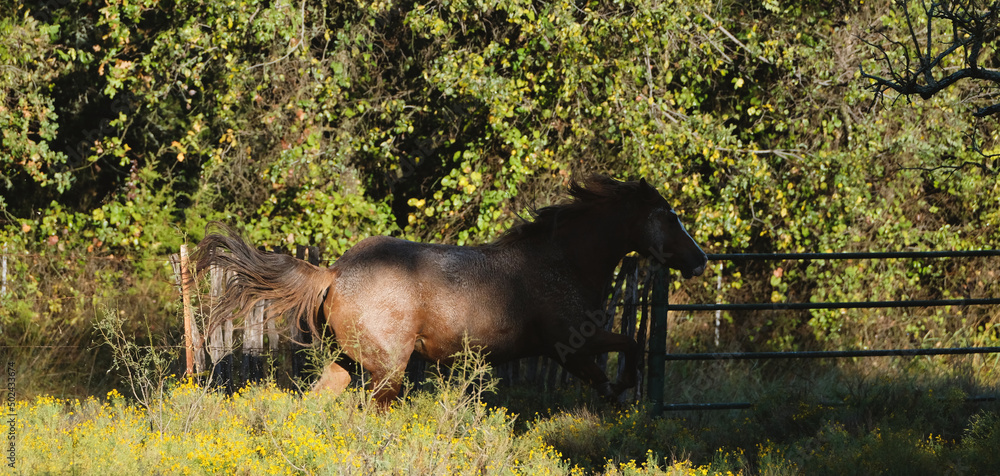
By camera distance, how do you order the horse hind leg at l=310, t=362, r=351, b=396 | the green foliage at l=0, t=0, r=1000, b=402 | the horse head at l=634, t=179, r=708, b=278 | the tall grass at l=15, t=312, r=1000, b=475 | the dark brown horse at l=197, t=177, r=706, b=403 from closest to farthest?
the tall grass at l=15, t=312, r=1000, b=475 → the dark brown horse at l=197, t=177, r=706, b=403 → the horse hind leg at l=310, t=362, r=351, b=396 → the horse head at l=634, t=179, r=708, b=278 → the green foliage at l=0, t=0, r=1000, b=402

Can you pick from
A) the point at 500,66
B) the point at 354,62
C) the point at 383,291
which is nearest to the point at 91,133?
the point at 354,62

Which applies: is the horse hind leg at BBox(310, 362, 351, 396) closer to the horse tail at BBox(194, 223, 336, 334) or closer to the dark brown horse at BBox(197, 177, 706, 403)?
the dark brown horse at BBox(197, 177, 706, 403)

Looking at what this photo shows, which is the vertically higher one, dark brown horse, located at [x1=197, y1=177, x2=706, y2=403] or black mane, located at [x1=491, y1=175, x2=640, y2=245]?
black mane, located at [x1=491, y1=175, x2=640, y2=245]

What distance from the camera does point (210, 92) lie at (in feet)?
35.2

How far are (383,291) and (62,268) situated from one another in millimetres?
6477

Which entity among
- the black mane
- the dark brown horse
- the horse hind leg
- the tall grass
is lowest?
the tall grass

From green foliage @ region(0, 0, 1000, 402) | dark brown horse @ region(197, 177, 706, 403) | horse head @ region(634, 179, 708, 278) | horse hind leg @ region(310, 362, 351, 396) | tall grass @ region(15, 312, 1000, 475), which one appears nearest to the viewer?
tall grass @ region(15, 312, 1000, 475)

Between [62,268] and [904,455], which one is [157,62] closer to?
[62,268]

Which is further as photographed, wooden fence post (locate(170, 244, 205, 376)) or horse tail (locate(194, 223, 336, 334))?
wooden fence post (locate(170, 244, 205, 376))

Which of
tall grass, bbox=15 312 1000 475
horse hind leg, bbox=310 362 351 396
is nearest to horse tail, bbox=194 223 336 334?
horse hind leg, bbox=310 362 351 396

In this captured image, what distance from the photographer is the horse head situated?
637 cm

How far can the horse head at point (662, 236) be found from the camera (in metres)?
6.37

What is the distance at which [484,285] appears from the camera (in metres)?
6.19

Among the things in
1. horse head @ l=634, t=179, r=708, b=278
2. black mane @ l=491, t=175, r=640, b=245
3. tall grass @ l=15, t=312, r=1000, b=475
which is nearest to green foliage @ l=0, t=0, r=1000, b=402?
black mane @ l=491, t=175, r=640, b=245
